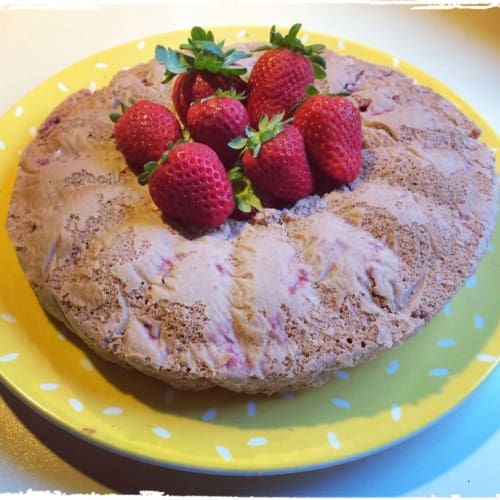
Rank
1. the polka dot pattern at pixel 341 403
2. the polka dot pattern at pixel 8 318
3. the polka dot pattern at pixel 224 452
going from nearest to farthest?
the polka dot pattern at pixel 224 452 → the polka dot pattern at pixel 341 403 → the polka dot pattern at pixel 8 318

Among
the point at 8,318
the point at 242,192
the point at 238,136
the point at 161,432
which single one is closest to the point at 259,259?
the point at 242,192

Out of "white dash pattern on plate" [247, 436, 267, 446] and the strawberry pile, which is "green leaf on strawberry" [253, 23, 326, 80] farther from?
"white dash pattern on plate" [247, 436, 267, 446]

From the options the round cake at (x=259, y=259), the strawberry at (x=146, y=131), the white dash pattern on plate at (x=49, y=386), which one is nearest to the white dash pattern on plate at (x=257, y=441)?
the round cake at (x=259, y=259)

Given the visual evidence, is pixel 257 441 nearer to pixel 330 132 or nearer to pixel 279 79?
pixel 330 132

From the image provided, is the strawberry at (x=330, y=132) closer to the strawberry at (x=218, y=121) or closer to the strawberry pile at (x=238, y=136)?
the strawberry pile at (x=238, y=136)

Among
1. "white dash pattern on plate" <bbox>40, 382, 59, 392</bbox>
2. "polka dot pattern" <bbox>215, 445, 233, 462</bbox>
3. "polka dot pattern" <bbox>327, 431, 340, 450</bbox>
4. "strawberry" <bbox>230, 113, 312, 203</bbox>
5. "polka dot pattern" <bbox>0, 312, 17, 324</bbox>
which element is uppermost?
→ "strawberry" <bbox>230, 113, 312, 203</bbox>

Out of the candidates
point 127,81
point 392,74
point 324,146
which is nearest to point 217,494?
point 324,146

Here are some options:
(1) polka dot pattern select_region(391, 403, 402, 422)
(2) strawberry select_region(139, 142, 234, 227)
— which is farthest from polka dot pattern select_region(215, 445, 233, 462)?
(2) strawberry select_region(139, 142, 234, 227)
